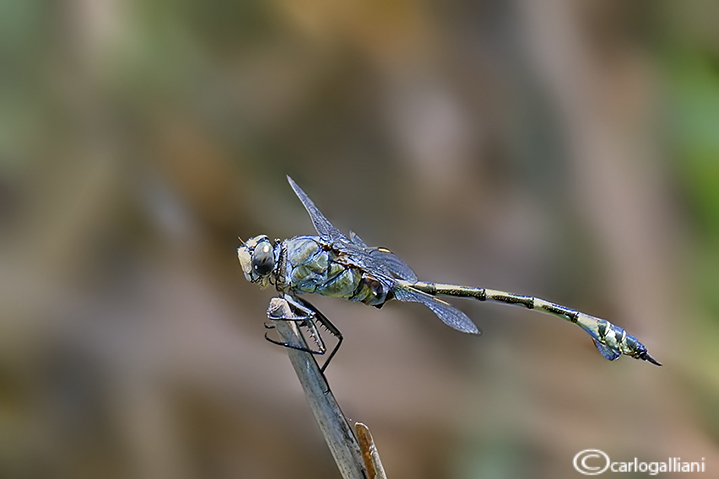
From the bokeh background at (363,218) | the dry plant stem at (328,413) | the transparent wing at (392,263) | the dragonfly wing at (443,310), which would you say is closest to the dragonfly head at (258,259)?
the dry plant stem at (328,413)

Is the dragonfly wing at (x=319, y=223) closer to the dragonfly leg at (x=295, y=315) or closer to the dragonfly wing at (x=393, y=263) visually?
the dragonfly wing at (x=393, y=263)

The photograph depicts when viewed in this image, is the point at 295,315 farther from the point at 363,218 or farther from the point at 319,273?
the point at 363,218

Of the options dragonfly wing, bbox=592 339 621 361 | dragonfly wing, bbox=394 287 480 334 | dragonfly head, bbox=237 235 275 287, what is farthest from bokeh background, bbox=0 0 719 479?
dragonfly head, bbox=237 235 275 287

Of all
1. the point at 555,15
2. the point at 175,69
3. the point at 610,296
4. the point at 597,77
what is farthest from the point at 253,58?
the point at 610,296

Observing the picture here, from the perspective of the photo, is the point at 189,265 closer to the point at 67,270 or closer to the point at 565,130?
the point at 67,270

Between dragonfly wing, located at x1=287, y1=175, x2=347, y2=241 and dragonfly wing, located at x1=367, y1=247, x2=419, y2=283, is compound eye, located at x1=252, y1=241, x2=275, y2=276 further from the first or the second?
dragonfly wing, located at x1=367, y1=247, x2=419, y2=283

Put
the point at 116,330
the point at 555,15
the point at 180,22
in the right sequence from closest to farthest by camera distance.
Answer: the point at 116,330 → the point at 180,22 → the point at 555,15

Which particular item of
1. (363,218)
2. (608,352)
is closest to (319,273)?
(608,352)
